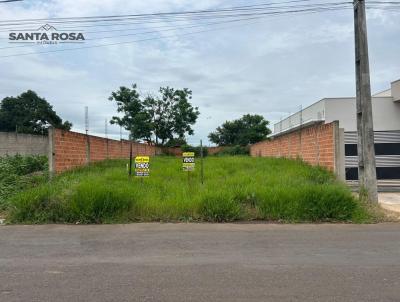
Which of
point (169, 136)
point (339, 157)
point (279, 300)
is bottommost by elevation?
point (279, 300)

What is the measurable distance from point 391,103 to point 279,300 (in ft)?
77.9

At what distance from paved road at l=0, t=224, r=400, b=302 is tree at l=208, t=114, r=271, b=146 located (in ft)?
171

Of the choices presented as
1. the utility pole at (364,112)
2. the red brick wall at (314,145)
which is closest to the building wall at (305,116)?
the red brick wall at (314,145)

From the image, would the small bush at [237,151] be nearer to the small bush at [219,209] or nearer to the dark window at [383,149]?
the dark window at [383,149]

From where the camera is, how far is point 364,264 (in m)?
5.91

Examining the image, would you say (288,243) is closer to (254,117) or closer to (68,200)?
(68,200)

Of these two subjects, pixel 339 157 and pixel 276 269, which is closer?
pixel 276 269

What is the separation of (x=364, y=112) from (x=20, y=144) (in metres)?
25.1

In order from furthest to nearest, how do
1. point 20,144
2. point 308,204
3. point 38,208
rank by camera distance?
point 20,144, point 308,204, point 38,208

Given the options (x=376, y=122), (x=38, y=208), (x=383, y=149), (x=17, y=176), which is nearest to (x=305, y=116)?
(x=376, y=122)

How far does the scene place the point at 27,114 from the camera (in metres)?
64.9

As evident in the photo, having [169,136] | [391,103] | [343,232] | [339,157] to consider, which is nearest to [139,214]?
[343,232]

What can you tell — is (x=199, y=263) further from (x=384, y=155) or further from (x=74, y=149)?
(x=384, y=155)

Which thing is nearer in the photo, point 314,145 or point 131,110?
point 314,145
